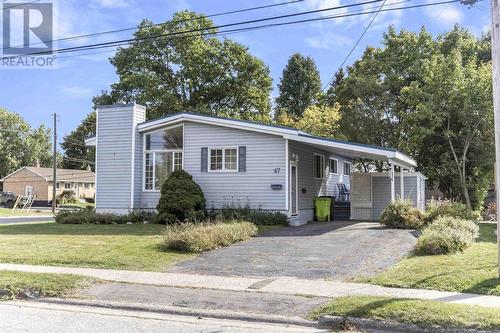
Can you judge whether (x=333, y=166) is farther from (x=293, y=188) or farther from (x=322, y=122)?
(x=322, y=122)

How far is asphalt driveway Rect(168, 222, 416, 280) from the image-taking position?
10484 millimetres

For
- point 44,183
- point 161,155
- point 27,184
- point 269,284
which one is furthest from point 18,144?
point 269,284

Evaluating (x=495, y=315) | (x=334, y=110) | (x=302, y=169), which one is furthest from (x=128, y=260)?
(x=334, y=110)

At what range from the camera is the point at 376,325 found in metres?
6.77

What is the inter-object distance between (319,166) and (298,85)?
26.6 meters

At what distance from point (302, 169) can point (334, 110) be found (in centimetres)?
1306

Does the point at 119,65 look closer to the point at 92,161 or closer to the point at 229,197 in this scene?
the point at 229,197

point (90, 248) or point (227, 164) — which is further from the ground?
point (227, 164)

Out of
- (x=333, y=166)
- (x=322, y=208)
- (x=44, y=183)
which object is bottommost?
(x=322, y=208)

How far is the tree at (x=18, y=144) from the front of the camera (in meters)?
71.4

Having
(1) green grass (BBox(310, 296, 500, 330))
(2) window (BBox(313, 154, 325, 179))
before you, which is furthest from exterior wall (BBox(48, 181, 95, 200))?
Result: (1) green grass (BBox(310, 296, 500, 330))

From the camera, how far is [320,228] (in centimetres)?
1805

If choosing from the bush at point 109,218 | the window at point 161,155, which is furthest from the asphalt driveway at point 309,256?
the window at point 161,155

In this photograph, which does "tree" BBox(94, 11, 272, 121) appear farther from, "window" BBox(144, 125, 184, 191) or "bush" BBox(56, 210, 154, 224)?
"bush" BBox(56, 210, 154, 224)
